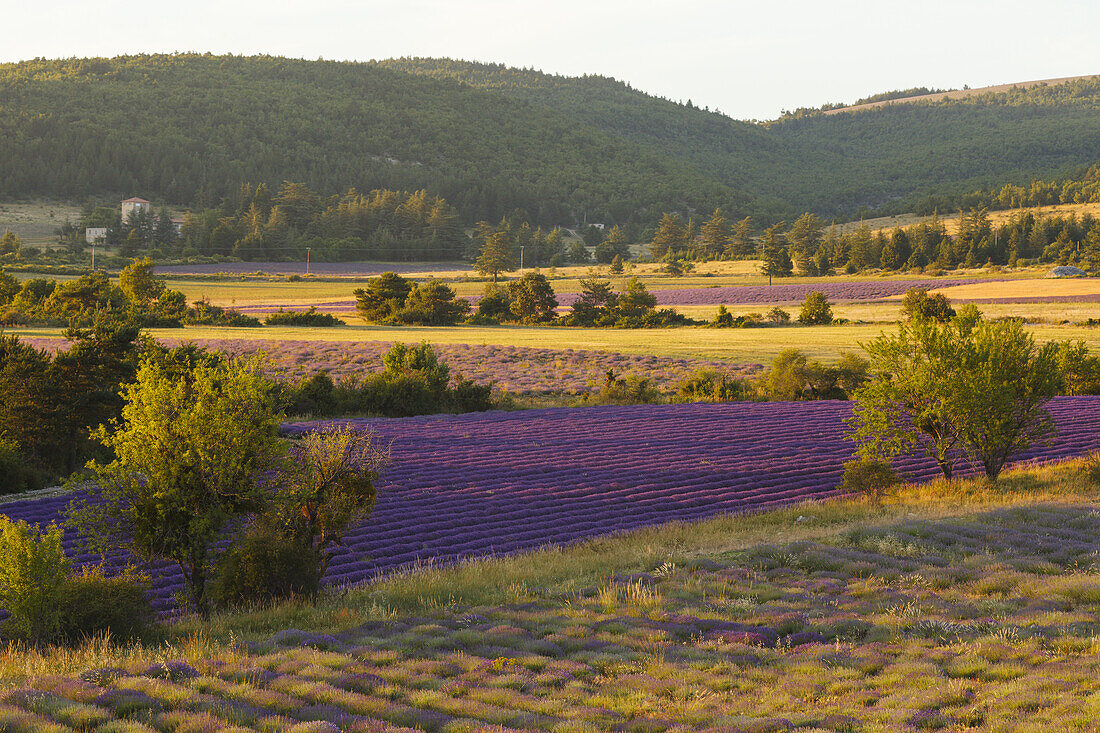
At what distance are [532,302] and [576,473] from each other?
55.6 meters

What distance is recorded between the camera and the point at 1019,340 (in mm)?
24906

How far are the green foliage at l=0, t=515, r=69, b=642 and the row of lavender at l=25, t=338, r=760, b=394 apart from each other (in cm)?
3261

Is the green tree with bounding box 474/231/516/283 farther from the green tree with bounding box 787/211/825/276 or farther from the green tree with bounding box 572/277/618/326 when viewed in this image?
the green tree with bounding box 787/211/825/276

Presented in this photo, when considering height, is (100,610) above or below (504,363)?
below

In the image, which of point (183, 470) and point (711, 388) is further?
point (711, 388)

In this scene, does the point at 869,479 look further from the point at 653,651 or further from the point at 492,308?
the point at 492,308

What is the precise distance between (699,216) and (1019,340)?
170 meters

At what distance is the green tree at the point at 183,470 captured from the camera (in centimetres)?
1288

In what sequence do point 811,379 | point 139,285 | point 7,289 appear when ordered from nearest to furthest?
point 811,379
point 7,289
point 139,285

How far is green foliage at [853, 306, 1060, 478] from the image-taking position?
23.0 meters

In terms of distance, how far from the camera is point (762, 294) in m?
86.0

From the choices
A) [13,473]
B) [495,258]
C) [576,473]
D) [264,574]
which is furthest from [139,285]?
[264,574]

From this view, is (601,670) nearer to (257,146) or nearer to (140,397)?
(140,397)

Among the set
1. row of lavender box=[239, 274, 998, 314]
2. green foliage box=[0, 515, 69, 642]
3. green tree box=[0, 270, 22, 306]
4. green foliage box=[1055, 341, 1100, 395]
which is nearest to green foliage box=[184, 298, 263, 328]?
row of lavender box=[239, 274, 998, 314]
